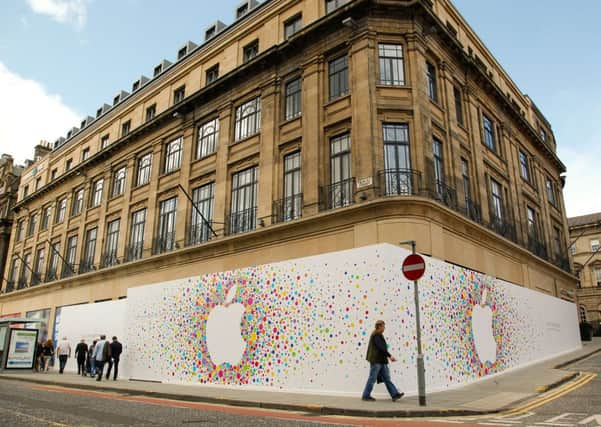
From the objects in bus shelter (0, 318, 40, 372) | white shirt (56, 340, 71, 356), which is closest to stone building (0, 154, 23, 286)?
bus shelter (0, 318, 40, 372)

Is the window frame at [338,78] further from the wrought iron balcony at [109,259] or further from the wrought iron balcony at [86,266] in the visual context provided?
the wrought iron balcony at [86,266]

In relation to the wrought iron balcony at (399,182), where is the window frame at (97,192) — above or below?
above

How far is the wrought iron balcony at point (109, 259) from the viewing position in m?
27.3

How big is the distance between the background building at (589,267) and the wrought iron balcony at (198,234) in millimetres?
45726

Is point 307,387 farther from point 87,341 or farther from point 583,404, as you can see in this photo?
point 87,341

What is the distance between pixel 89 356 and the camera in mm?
20234

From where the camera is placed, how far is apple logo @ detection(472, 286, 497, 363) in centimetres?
1415

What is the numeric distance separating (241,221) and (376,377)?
1134cm

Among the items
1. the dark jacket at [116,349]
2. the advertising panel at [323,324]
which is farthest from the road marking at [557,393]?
the dark jacket at [116,349]

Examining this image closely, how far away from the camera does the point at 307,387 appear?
12.1 metres

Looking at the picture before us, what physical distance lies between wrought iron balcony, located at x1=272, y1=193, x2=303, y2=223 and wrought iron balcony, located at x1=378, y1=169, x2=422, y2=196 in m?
3.56

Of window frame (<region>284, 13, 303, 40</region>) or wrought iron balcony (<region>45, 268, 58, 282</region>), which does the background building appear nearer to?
window frame (<region>284, 13, 303, 40</region>)

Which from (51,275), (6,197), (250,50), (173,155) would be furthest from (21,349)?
(6,197)

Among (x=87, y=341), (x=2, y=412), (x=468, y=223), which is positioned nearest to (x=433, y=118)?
(x=468, y=223)
